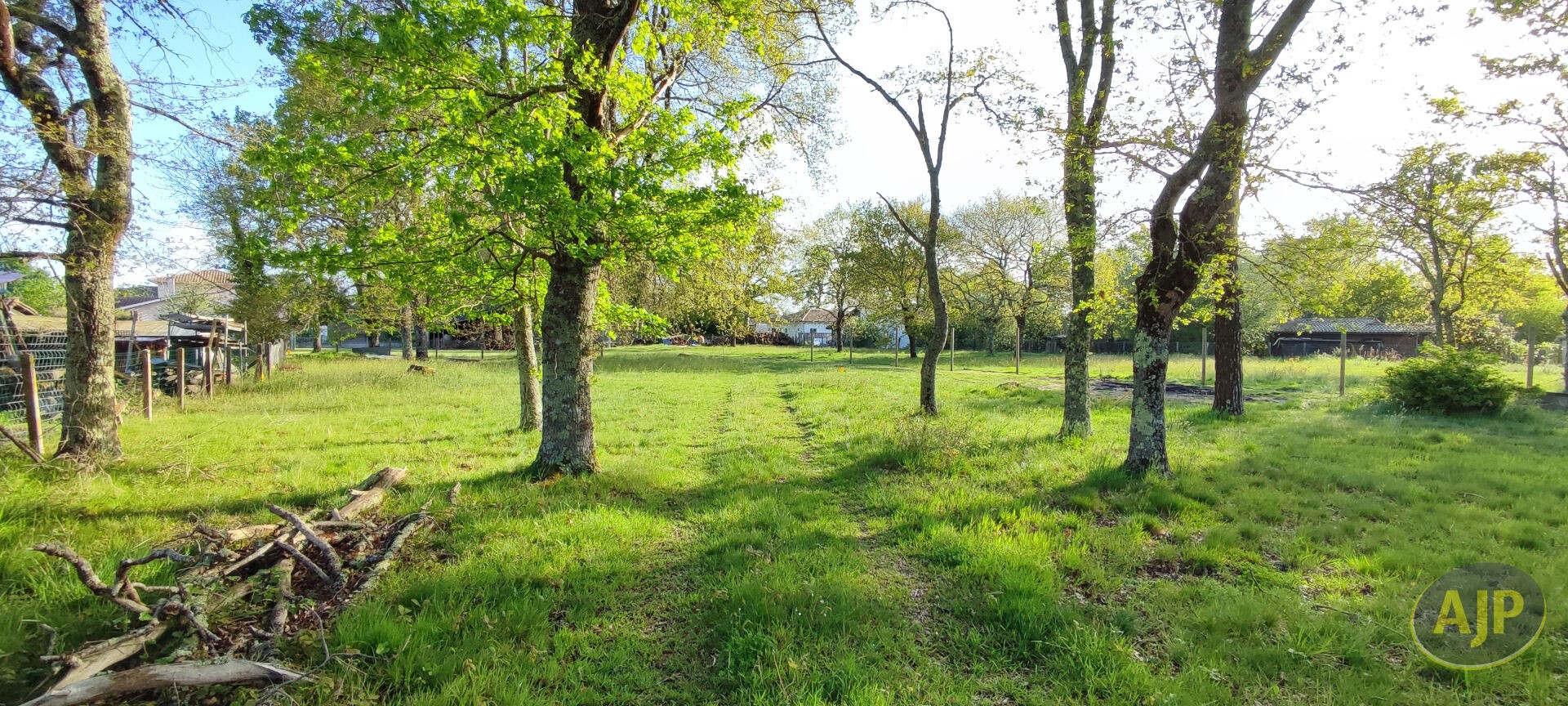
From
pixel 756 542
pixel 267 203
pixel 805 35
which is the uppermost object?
pixel 805 35

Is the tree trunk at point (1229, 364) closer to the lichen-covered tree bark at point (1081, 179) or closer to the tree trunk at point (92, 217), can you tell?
the lichen-covered tree bark at point (1081, 179)

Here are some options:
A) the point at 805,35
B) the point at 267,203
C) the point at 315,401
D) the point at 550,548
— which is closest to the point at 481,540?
the point at 550,548

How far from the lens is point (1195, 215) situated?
6039 mm

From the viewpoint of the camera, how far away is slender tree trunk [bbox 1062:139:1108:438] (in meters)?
6.80

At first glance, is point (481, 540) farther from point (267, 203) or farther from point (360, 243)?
point (267, 203)

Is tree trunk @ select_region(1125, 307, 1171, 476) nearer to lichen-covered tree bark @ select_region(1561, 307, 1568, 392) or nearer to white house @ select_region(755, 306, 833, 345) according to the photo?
lichen-covered tree bark @ select_region(1561, 307, 1568, 392)

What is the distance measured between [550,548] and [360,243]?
328 centimetres

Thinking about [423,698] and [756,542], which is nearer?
[423,698]

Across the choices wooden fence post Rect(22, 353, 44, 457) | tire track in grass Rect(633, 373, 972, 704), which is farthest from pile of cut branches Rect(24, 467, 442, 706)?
wooden fence post Rect(22, 353, 44, 457)

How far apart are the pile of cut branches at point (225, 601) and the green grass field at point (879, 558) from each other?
22 centimetres

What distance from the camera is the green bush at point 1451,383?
1037cm

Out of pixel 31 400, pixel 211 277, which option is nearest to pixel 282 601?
pixel 31 400

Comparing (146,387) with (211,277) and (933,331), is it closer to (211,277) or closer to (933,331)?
(933,331)

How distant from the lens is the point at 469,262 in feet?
18.2
